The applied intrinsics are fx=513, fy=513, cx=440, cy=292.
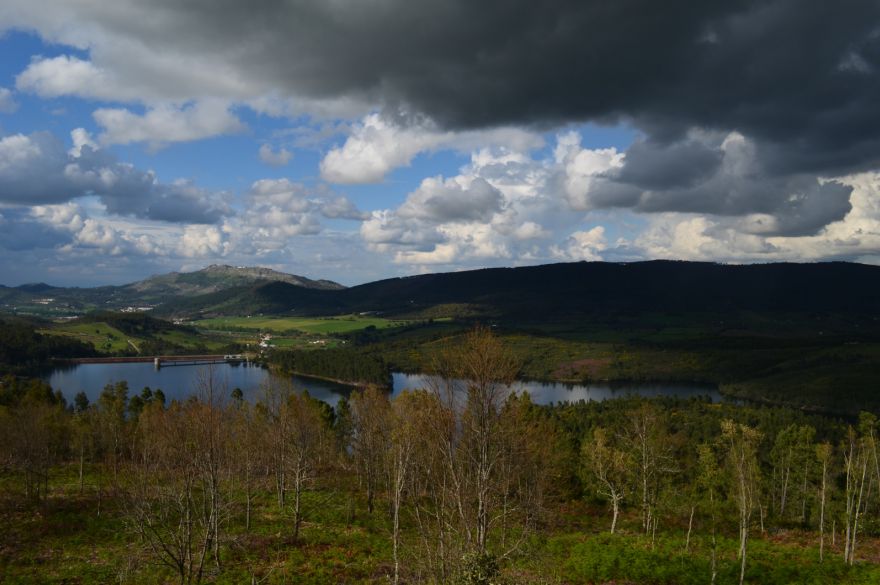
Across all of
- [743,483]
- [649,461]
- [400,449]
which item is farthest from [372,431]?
[743,483]

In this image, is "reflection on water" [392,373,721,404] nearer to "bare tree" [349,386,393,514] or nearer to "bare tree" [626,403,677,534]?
"bare tree" [349,386,393,514]

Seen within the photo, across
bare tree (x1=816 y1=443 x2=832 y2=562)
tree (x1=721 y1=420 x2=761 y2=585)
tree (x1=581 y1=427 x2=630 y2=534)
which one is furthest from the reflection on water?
bare tree (x1=816 y1=443 x2=832 y2=562)

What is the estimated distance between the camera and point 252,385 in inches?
5871

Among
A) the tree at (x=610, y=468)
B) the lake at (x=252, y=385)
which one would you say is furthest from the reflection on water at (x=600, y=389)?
the tree at (x=610, y=468)

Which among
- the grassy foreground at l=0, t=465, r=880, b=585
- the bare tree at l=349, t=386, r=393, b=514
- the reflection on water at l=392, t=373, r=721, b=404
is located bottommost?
the reflection on water at l=392, t=373, r=721, b=404

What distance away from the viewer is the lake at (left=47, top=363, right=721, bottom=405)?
485 ft

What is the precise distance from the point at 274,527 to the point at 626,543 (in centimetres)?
2229

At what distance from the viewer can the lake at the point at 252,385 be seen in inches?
5822

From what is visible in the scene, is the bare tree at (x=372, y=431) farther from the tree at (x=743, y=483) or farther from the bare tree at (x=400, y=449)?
the tree at (x=743, y=483)

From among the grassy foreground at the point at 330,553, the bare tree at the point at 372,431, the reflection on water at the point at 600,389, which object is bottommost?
the reflection on water at the point at 600,389

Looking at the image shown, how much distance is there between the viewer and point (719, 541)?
33562 millimetres

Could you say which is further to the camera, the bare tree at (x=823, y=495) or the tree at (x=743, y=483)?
the bare tree at (x=823, y=495)

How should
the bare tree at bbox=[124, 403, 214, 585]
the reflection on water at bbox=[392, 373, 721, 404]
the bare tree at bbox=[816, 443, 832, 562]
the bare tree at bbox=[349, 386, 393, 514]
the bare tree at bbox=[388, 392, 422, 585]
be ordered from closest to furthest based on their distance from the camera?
1. the bare tree at bbox=[124, 403, 214, 585]
2. the bare tree at bbox=[388, 392, 422, 585]
3. the bare tree at bbox=[816, 443, 832, 562]
4. the bare tree at bbox=[349, 386, 393, 514]
5. the reflection on water at bbox=[392, 373, 721, 404]

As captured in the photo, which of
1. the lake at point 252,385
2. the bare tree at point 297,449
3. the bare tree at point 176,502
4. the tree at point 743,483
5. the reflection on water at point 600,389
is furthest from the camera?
the reflection on water at point 600,389
